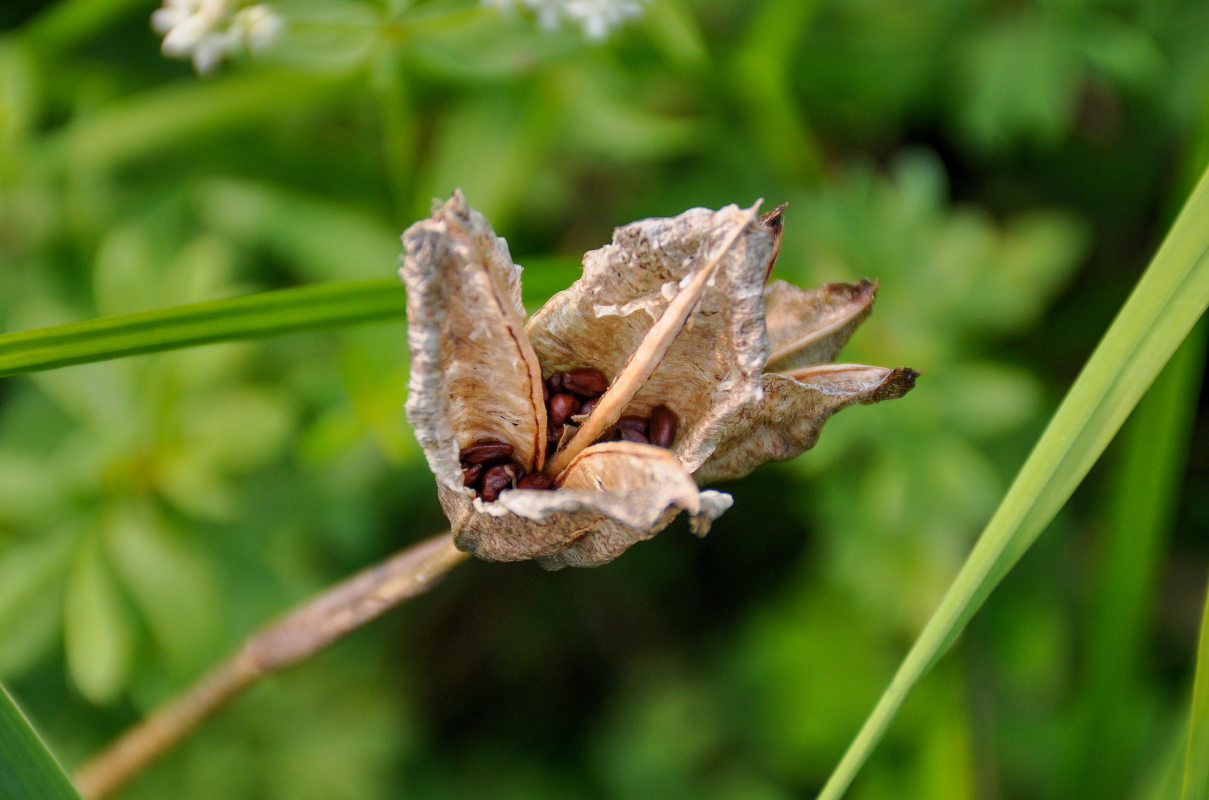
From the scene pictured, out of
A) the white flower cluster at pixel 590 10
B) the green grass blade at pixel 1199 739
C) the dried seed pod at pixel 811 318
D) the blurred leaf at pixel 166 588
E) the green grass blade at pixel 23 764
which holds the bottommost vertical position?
the green grass blade at pixel 1199 739

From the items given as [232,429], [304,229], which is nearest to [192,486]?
[232,429]

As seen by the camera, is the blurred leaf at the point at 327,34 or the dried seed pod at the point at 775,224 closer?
the dried seed pod at the point at 775,224

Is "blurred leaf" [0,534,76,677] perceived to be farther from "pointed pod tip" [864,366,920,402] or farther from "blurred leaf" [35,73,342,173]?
"pointed pod tip" [864,366,920,402]

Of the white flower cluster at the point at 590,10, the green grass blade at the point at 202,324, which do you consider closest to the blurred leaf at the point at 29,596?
the green grass blade at the point at 202,324

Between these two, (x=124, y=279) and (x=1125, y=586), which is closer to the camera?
(x=1125, y=586)

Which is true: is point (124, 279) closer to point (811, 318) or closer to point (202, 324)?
point (202, 324)

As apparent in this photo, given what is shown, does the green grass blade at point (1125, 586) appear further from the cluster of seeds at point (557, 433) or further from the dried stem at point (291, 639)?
the dried stem at point (291, 639)

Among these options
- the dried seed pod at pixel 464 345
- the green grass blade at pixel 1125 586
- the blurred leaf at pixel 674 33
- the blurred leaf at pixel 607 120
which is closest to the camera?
the dried seed pod at pixel 464 345

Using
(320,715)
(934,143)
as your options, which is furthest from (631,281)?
(934,143)

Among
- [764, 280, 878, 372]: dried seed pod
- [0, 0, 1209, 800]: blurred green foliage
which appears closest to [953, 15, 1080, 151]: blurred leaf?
[0, 0, 1209, 800]: blurred green foliage
